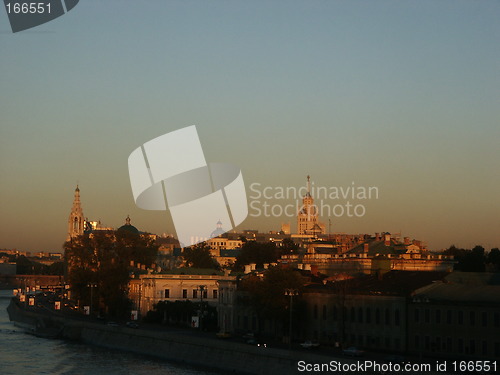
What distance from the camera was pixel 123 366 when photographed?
217 feet

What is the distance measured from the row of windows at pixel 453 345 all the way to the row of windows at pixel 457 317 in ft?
3.31

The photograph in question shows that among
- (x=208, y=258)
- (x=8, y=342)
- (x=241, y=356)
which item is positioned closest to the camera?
(x=241, y=356)

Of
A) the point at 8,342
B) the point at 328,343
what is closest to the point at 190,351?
the point at 328,343

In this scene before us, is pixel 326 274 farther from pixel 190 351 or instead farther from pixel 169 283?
pixel 190 351

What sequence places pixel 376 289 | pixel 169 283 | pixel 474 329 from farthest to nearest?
pixel 169 283
pixel 376 289
pixel 474 329

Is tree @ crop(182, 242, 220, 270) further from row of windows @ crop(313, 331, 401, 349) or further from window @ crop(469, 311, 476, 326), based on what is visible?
window @ crop(469, 311, 476, 326)

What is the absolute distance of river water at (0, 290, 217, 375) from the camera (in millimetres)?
63250

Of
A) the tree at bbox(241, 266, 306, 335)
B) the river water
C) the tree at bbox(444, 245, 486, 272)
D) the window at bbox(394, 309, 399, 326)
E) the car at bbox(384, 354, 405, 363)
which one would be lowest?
the river water

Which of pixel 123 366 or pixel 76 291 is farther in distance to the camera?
pixel 76 291

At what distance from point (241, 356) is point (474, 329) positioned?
1409 centimetres

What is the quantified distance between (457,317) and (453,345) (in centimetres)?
161

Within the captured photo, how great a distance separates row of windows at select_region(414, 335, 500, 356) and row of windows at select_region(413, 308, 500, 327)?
39.7 inches

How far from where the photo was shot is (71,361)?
6994cm

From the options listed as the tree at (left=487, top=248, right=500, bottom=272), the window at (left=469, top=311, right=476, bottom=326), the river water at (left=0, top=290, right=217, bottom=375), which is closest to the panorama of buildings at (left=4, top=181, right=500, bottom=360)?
the window at (left=469, top=311, right=476, bottom=326)
